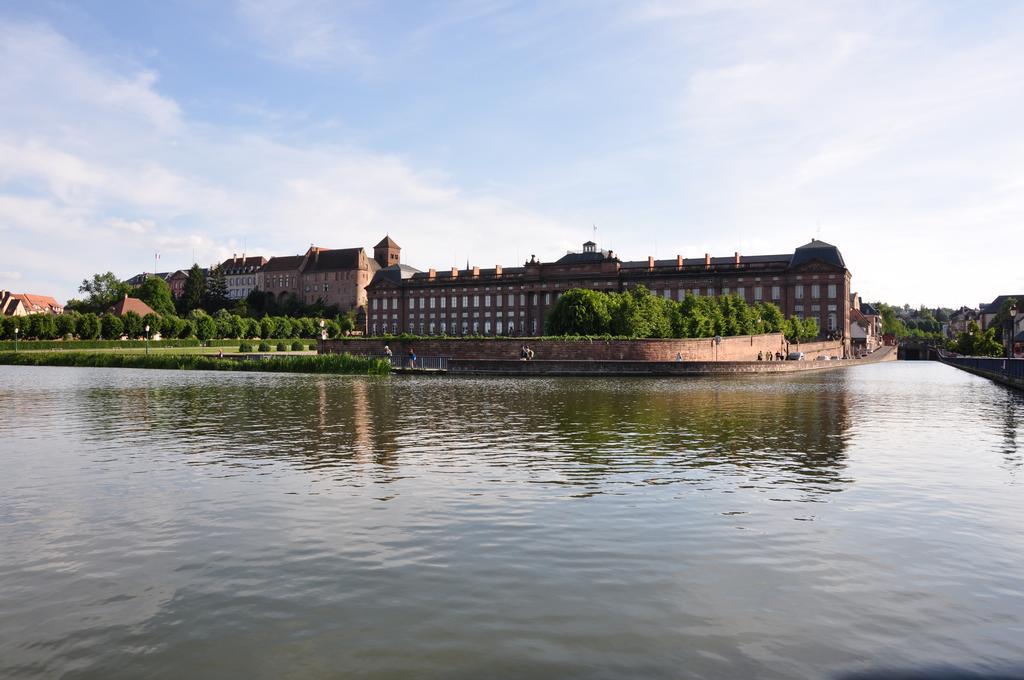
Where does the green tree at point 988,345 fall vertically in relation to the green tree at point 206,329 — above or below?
below

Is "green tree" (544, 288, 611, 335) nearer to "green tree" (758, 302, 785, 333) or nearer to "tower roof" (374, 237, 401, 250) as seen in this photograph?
"green tree" (758, 302, 785, 333)

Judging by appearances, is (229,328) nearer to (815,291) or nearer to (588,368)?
(588,368)

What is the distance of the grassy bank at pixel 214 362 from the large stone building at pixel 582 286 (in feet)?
217

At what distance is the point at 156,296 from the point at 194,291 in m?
13.4

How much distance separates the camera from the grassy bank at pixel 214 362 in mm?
56906

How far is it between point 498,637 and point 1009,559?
6.90 m

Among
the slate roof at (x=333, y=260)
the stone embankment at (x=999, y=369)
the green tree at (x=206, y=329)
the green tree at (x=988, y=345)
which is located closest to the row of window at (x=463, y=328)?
the slate roof at (x=333, y=260)

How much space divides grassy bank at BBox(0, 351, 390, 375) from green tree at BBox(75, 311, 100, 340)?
94.7 feet

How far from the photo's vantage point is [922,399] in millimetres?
37312

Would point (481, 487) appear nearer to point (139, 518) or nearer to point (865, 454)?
point (139, 518)

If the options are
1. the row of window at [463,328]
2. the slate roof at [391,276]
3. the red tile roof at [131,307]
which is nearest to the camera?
the red tile roof at [131,307]

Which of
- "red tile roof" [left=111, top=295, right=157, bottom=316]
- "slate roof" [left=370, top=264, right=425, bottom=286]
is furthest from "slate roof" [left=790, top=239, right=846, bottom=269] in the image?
"red tile roof" [left=111, top=295, right=157, bottom=316]

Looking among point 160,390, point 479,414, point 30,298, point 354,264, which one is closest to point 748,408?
point 479,414

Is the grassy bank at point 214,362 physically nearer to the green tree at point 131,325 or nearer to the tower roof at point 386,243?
the green tree at point 131,325
